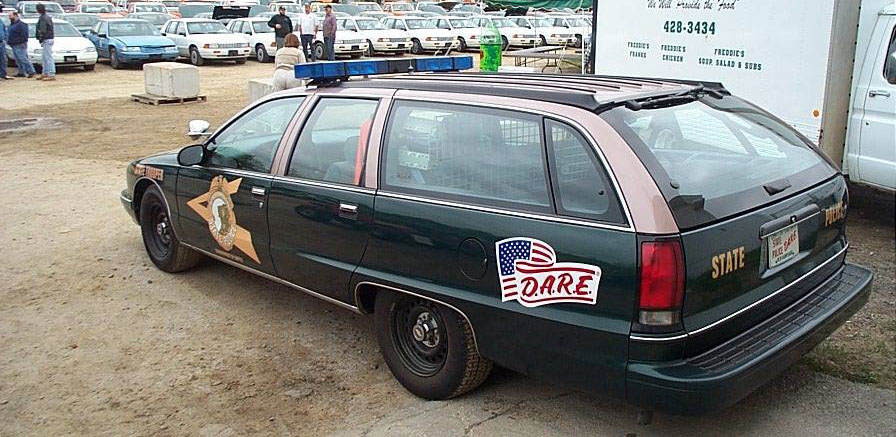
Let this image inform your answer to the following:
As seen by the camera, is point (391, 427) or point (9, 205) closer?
point (391, 427)

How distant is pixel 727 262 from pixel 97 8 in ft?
130

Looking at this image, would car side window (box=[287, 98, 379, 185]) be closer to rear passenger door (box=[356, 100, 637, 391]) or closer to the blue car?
rear passenger door (box=[356, 100, 637, 391])

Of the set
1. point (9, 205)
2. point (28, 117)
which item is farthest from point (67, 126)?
point (9, 205)

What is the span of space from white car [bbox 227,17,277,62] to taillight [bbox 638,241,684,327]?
963 inches

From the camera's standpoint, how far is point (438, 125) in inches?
155

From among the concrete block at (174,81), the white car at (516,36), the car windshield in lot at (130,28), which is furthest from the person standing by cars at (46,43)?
the white car at (516,36)

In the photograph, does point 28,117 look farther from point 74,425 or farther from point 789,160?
point 789,160

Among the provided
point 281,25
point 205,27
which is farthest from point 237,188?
point 205,27

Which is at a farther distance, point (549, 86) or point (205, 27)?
point (205, 27)

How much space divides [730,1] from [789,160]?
4725mm

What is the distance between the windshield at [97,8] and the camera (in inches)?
1429

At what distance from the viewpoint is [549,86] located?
12.7 ft

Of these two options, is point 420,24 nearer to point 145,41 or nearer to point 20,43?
point 145,41

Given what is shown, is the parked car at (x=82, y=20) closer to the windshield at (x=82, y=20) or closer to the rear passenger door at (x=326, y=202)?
the windshield at (x=82, y=20)
